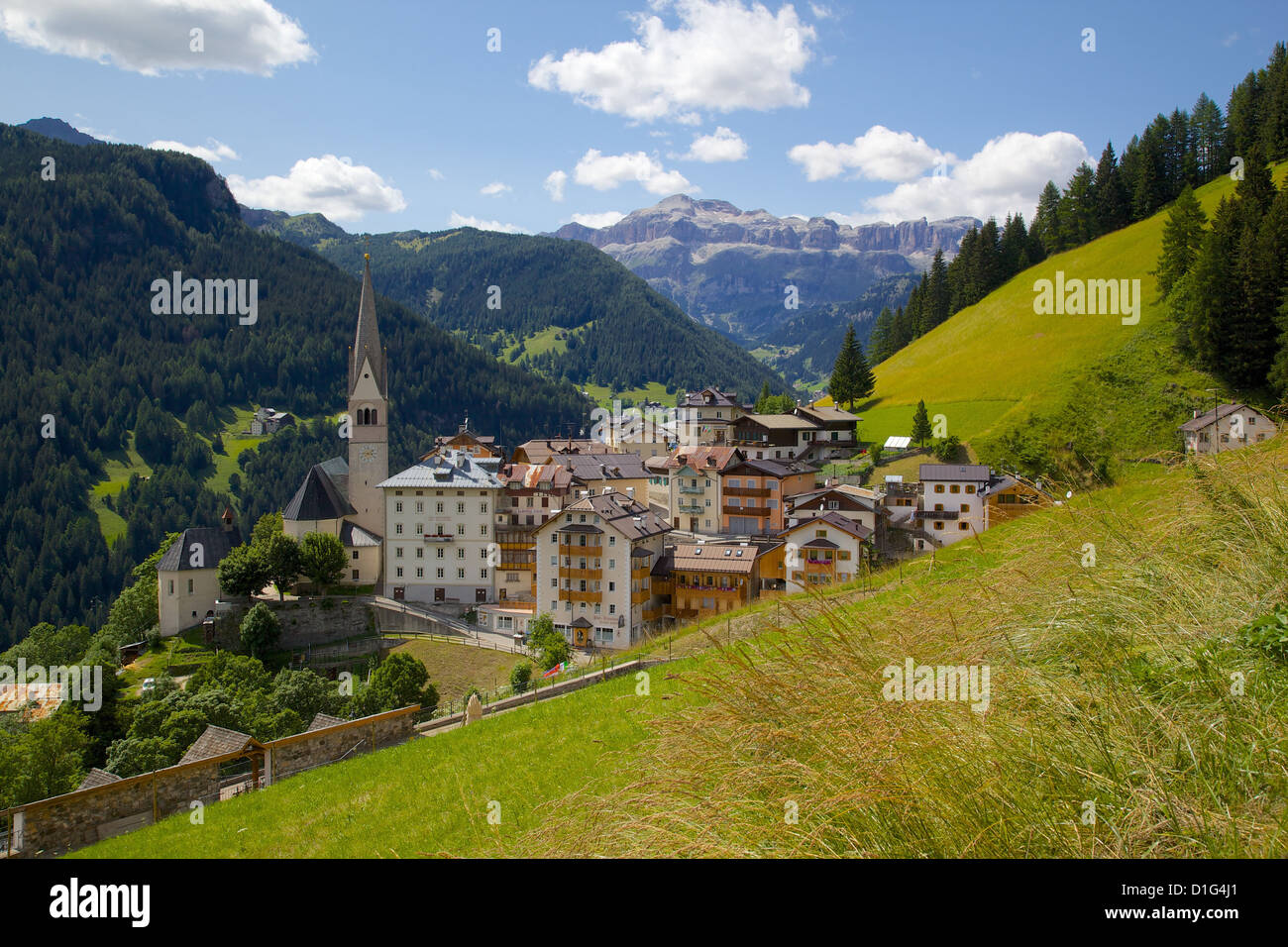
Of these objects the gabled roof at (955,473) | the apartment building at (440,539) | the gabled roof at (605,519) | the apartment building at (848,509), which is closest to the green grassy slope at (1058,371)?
the gabled roof at (955,473)

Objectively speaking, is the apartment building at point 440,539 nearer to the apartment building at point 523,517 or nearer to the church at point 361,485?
the apartment building at point 523,517

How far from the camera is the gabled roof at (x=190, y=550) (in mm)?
60938

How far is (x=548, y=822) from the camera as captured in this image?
746 centimetres

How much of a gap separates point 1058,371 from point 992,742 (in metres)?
80.5

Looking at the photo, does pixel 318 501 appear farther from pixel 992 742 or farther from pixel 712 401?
pixel 992 742

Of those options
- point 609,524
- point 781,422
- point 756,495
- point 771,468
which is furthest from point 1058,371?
point 609,524

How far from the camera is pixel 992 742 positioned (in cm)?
531

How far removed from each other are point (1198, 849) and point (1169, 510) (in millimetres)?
8695

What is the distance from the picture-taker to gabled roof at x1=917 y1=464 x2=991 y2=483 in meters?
55.2

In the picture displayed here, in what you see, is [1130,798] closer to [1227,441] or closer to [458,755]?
[458,755]

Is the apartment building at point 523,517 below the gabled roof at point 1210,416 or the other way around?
below

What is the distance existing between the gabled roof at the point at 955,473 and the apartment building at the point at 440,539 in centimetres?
3304

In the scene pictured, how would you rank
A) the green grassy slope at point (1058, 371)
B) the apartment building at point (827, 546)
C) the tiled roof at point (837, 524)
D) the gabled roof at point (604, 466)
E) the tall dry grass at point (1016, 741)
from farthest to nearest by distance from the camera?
the gabled roof at point (604, 466), the green grassy slope at point (1058, 371), the tiled roof at point (837, 524), the apartment building at point (827, 546), the tall dry grass at point (1016, 741)
